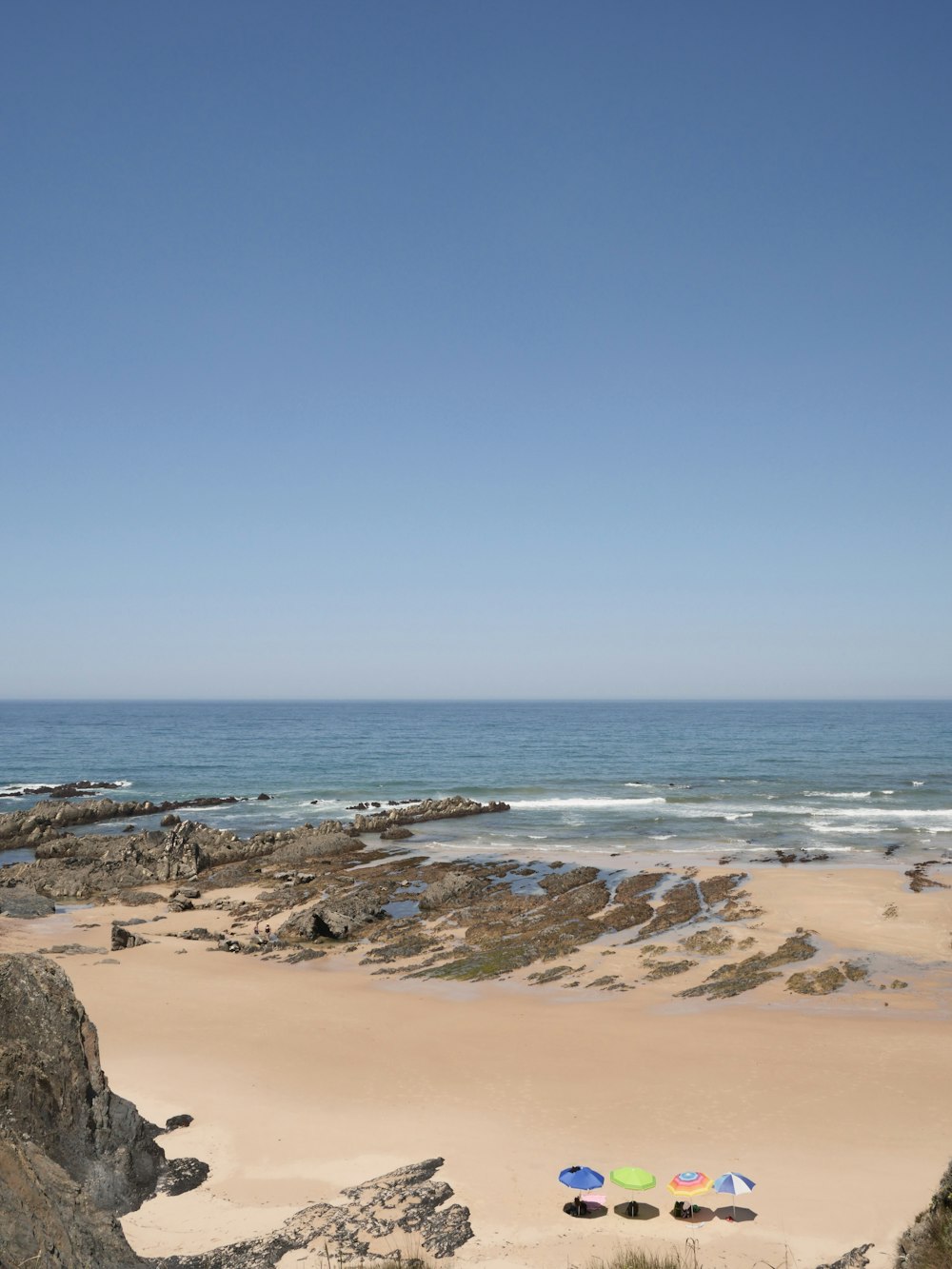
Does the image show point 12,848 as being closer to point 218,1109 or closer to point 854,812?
point 218,1109

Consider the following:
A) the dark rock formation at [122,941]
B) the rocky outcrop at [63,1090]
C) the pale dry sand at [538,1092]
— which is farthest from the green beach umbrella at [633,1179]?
the dark rock formation at [122,941]

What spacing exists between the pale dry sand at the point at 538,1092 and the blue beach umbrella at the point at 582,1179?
0.51m

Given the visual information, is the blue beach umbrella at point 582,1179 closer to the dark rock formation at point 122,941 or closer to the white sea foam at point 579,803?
the dark rock formation at point 122,941

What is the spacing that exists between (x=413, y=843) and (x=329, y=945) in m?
19.8

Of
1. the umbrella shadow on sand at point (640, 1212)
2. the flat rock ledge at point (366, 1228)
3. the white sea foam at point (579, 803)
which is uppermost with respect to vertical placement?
the flat rock ledge at point (366, 1228)

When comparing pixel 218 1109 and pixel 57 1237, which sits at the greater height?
pixel 57 1237

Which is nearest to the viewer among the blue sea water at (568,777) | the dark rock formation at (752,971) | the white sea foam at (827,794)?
the dark rock formation at (752,971)

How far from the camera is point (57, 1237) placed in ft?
25.6

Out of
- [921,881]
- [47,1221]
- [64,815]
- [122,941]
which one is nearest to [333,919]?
[122,941]

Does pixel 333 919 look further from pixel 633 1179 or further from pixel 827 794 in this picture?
pixel 827 794

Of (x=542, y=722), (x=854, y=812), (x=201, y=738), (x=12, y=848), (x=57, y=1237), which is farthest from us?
(x=542, y=722)

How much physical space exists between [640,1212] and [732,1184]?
1.58 m

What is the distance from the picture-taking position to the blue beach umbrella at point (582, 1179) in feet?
41.4

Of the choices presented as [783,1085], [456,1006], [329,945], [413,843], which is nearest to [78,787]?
[413,843]
